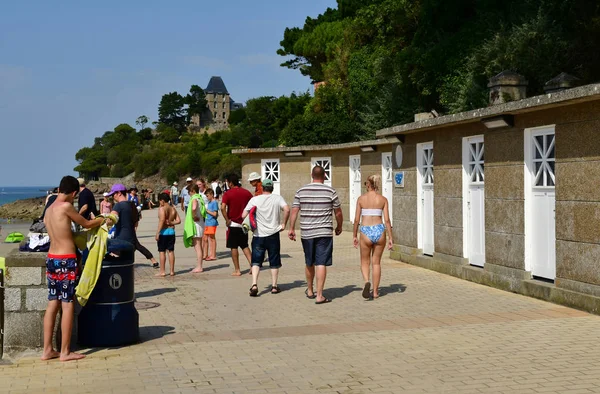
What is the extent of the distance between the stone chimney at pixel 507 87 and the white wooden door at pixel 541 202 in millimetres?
2638

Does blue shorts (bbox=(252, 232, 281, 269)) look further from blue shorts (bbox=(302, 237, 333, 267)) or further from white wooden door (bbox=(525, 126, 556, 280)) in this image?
white wooden door (bbox=(525, 126, 556, 280))

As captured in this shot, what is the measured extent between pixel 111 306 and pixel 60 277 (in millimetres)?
715

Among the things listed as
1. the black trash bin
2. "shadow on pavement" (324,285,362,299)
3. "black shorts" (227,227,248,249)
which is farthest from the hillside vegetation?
the black trash bin

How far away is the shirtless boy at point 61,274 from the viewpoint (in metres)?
7.70

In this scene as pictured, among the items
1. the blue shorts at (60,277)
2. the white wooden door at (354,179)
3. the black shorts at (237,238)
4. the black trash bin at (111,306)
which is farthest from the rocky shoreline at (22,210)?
the blue shorts at (60,277)

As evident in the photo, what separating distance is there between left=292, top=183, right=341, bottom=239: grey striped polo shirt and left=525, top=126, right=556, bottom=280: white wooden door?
2.72 metres

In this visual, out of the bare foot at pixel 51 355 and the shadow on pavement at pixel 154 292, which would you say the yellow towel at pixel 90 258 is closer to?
the bare foot at pixel 51 355

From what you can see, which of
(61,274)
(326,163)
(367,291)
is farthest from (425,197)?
(326,163)

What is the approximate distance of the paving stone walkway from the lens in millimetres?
6727

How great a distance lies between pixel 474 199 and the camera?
13.3m

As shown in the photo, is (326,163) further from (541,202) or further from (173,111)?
(173,111)

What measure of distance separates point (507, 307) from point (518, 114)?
2.80 metres

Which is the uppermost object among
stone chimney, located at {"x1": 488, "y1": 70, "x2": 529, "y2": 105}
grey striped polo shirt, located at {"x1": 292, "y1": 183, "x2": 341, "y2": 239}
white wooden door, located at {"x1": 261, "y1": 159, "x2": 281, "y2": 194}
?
stone chimney, located at {"x1": 488, "y1": 70, "x2": 529, "y2": 105}

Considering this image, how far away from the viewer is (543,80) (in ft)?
82.0
